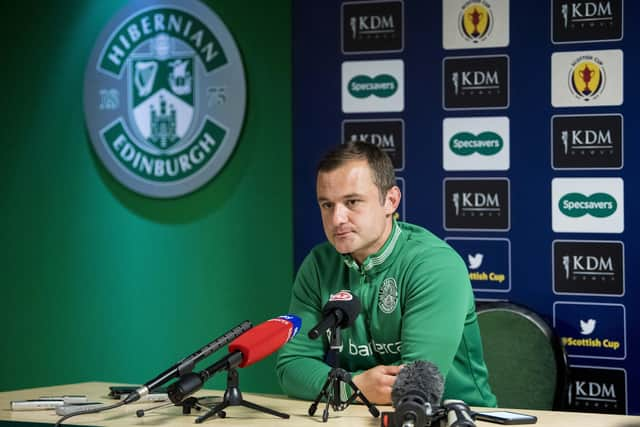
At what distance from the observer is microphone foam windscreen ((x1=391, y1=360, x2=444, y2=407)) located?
221cm

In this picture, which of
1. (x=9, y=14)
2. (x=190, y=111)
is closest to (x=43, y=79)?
(x=9, y=14)

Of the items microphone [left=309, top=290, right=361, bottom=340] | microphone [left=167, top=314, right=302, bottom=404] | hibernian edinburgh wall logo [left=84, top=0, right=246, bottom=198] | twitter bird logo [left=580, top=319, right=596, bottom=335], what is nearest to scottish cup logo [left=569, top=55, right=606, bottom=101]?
twitter bird logo [left=580, top=319, right=596, bottom=335]

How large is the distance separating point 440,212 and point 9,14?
234cm

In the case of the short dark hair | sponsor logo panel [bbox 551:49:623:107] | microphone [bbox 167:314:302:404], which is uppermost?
sponsor logo panel [bbox 551:49:623:107]

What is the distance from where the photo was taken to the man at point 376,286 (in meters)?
2.83

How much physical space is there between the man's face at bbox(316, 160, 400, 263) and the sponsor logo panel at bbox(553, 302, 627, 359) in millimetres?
1026

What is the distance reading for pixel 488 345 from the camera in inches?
139

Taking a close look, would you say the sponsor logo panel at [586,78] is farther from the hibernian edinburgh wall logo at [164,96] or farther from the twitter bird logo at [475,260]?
the hibernian edinburgh wall logo at [164,96]

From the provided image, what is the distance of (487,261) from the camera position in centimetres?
380

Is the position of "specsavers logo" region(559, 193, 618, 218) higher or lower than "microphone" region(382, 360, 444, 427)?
higher

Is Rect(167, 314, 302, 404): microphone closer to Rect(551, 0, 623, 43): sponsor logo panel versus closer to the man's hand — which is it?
the man's hand

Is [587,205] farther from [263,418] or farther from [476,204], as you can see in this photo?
[263,418]

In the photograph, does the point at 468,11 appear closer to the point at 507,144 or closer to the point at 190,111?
the point at 507,144

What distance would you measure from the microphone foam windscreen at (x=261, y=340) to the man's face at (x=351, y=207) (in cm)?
49
